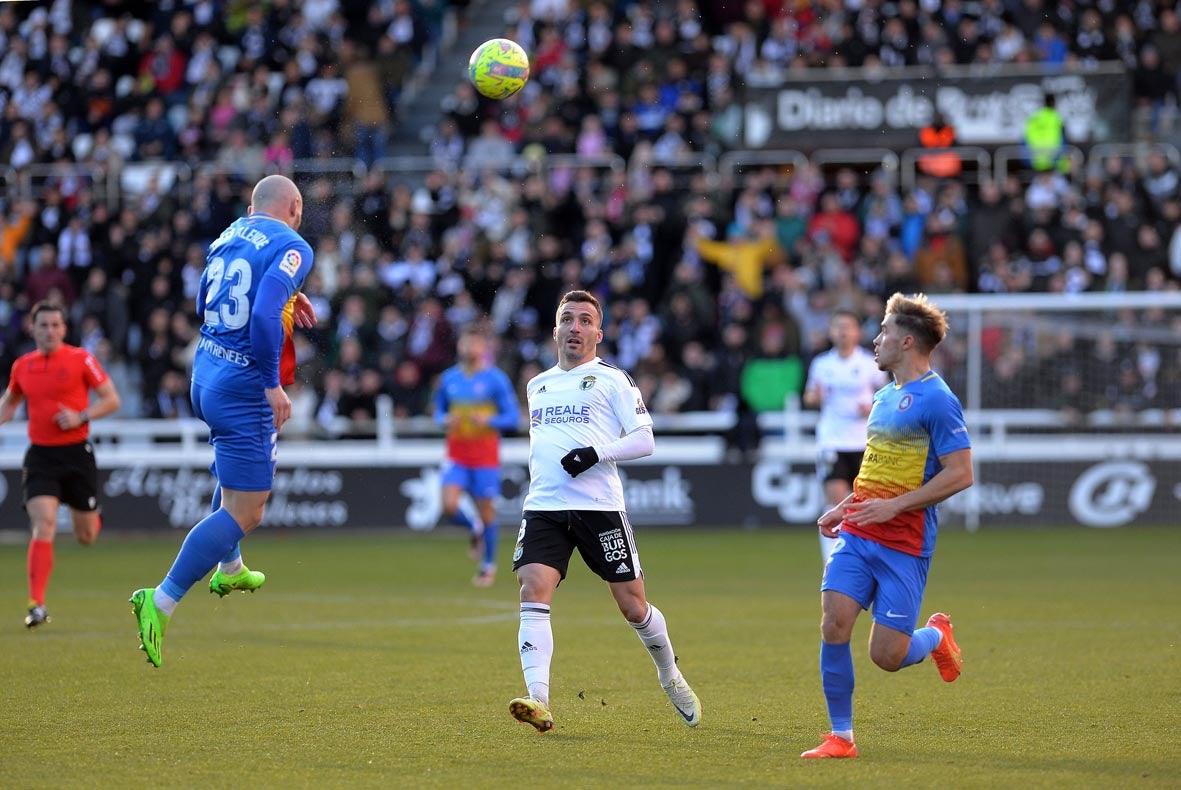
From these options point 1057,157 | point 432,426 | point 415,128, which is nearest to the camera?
point 432,426

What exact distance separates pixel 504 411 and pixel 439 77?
1401 cm

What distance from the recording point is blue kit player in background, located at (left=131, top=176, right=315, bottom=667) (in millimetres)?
8367

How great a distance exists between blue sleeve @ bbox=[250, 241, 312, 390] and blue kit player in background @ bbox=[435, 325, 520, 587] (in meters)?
7.68

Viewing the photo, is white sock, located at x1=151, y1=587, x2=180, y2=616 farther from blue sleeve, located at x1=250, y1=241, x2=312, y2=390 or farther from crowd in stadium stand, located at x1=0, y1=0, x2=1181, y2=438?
crowd in stadium stand, located at x1=0, y1=0, x2=1181, y2=438

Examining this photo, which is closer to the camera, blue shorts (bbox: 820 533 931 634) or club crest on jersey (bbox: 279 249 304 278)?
blue shorts (bbox: 820 533 931 634)

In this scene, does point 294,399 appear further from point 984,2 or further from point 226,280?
point 226,280

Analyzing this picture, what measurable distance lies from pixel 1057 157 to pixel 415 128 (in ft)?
34.9

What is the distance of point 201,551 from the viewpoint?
27.7ft

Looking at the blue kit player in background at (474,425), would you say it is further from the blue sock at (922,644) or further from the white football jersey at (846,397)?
the blue sock at (922,644)

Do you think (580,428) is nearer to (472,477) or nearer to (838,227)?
(472,477)

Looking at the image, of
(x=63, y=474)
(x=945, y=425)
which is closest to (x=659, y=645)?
(x=945, y=425)

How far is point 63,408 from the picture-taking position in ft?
41.0

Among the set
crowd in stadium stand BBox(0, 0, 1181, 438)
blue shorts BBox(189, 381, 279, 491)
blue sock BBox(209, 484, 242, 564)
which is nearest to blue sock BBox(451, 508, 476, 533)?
crowd in stadium stand BBox(0, 0, 1181, 438)

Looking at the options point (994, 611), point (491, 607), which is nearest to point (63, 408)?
point (491, 607)
